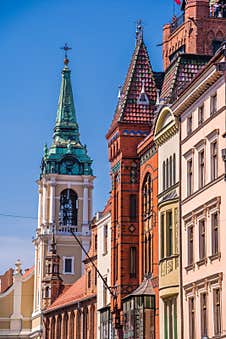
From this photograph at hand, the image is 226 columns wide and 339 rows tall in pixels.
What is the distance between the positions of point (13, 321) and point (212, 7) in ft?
235

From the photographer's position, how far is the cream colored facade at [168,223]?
51656 millimetres

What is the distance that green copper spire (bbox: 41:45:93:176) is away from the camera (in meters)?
133

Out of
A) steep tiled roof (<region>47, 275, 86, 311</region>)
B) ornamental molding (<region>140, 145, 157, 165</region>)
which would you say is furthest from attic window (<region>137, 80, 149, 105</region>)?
steep tiled roof (<region>47, 275, 86, 311</region>)

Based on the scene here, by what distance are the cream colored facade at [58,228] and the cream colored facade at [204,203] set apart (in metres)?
72.7

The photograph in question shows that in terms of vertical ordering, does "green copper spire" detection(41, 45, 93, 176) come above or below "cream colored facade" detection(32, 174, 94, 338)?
above

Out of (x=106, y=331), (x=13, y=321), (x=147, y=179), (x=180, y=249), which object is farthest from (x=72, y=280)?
(x=180, y=249)

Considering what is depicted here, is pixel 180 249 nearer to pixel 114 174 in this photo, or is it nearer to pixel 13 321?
pixel 114 174

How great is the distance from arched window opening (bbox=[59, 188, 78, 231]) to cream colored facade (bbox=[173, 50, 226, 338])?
78321 millimetres

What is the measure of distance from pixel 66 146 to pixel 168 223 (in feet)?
270

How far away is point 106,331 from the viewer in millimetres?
67875

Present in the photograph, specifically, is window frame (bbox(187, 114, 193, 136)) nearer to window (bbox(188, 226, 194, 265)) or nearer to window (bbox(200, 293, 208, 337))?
window (bbox(188, 226, 194, 265))

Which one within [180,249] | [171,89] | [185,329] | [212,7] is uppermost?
[212,7]

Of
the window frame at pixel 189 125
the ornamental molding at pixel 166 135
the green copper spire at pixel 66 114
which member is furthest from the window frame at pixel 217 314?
the green copper spire at pixel 66 114

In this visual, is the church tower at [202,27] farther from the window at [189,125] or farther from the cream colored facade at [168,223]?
→ the window at [189,125]
